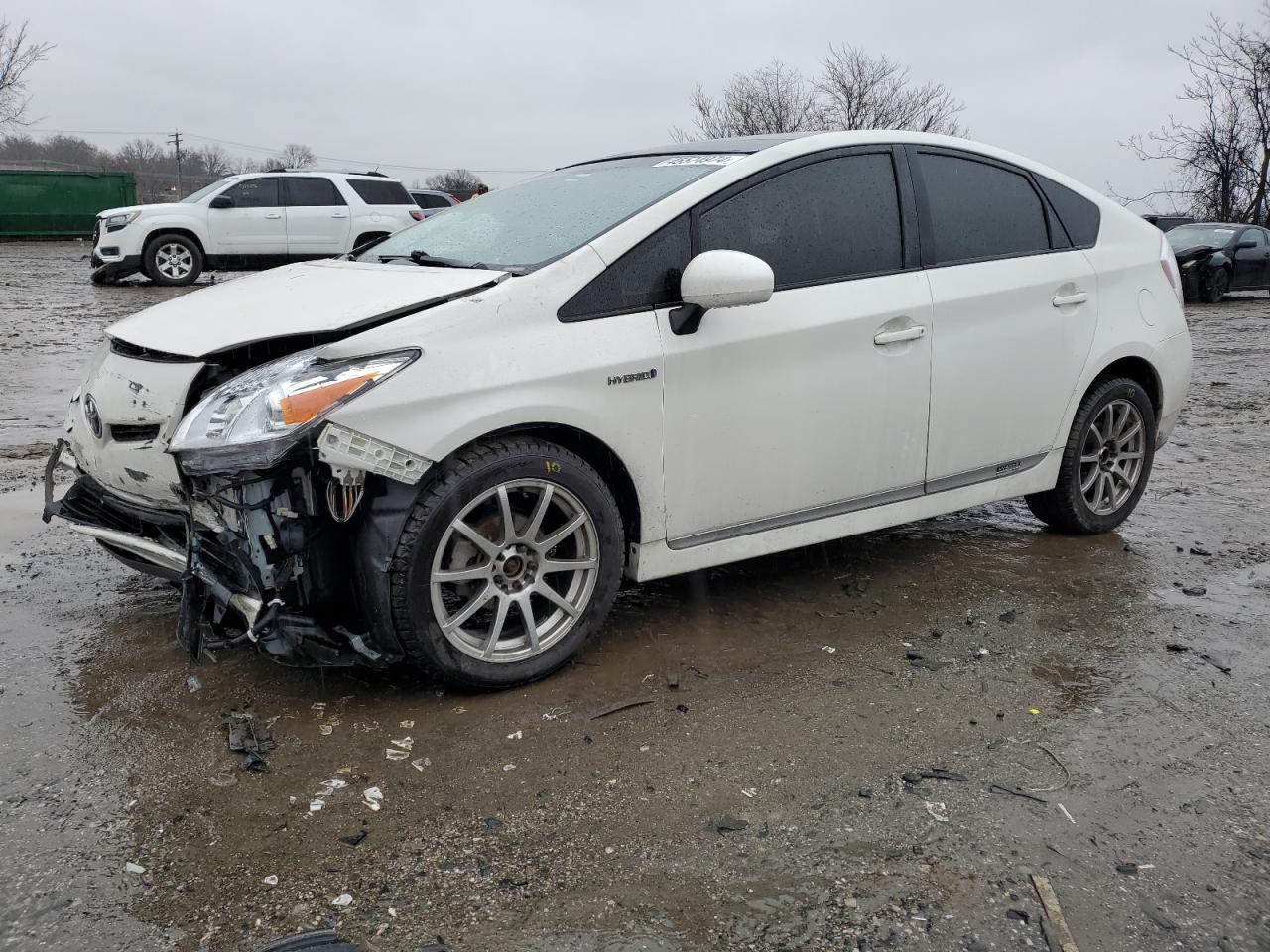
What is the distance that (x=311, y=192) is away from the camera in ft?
58.5

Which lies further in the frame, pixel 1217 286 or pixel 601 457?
pixel 1217 286

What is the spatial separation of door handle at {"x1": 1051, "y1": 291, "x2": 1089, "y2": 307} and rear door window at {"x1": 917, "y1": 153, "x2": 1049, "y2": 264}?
0.76 feet

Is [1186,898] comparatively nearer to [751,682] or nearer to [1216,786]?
[1216,786]

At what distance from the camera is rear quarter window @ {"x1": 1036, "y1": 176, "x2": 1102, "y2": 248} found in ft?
15.7

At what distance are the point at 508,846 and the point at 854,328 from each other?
2.25m

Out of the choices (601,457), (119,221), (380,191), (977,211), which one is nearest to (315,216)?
(380,191)

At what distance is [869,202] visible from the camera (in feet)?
13.6

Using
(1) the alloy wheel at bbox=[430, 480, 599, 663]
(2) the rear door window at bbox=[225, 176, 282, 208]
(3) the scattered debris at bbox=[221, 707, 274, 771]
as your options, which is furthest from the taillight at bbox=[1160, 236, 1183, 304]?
(2) the rear door window at bbox=[225, 176, 282, 208]

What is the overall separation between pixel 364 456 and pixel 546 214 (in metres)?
1.43

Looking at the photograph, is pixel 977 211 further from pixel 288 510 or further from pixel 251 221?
pixel 251 221

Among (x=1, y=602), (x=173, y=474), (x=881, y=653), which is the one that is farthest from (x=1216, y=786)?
(x=1, y=602)

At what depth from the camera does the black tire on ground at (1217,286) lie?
64.4 ft

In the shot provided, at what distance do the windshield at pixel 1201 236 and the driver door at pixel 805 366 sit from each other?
59.5 feet

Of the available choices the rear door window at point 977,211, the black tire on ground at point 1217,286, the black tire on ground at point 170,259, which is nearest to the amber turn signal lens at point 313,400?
the rear door window at point 977,211
